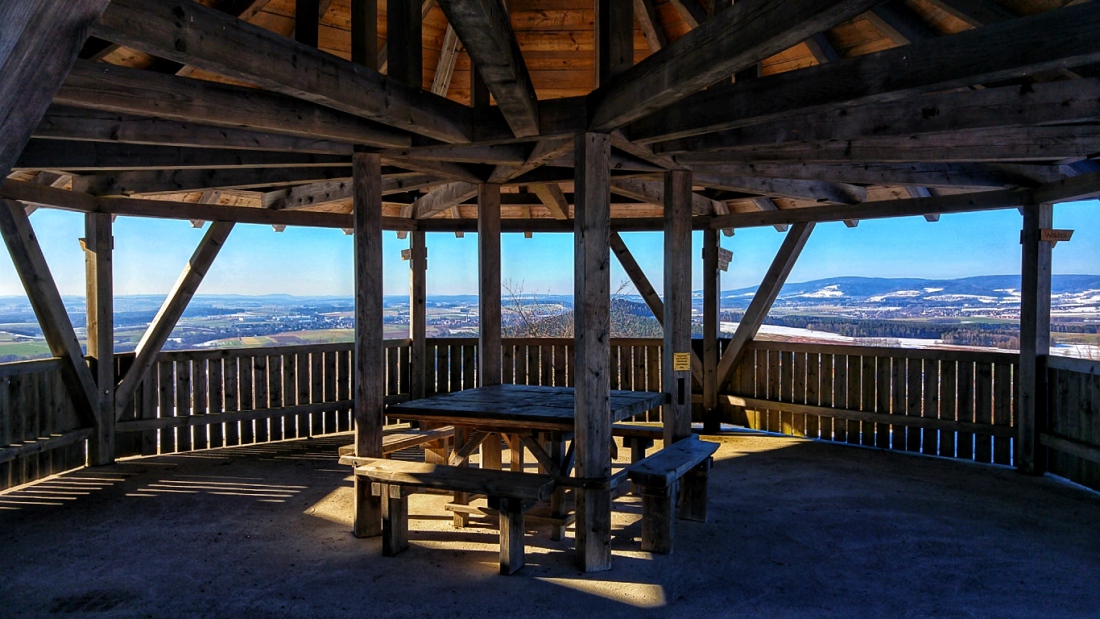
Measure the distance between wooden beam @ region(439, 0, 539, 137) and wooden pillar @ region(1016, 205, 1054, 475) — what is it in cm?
565

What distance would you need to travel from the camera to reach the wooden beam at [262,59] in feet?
8.45

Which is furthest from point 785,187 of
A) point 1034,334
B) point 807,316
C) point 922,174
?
point 807,316

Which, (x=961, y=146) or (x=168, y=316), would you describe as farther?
(x=168, y=316)

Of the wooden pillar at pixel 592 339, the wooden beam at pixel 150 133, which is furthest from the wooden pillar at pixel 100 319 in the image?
the wooden pillar at pixel 592 339

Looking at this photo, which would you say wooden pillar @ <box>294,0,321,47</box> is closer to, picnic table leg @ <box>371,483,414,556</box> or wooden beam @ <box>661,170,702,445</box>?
picnic table leg @ <box>371,483,414,556</box>

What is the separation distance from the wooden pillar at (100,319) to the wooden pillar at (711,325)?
7197 mm

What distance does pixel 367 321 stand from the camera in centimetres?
516

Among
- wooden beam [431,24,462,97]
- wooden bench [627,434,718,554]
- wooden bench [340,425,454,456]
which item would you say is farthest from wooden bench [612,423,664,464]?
wooden beam [431,24,462,97]

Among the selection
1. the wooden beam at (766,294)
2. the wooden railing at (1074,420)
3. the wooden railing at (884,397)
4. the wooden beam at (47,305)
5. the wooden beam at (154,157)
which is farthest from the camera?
the wooden beam at (766,294)

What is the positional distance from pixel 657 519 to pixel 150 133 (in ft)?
13.8

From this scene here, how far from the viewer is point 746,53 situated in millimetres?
2797

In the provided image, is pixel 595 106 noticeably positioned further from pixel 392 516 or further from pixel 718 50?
pixel 392 516

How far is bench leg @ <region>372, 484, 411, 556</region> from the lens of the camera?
4.73 metres

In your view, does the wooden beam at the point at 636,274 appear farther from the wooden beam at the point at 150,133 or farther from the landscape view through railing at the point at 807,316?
the landscape view through railing at the point at 807,316
